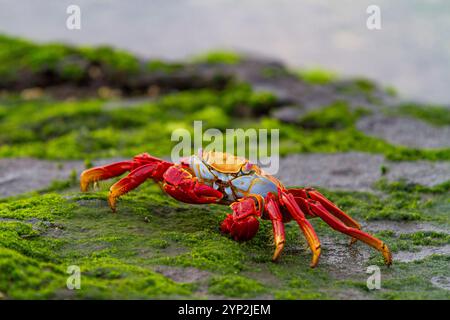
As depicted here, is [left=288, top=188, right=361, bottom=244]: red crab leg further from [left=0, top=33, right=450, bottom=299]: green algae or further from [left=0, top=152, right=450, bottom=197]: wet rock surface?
[left=0, top=152, right=450, bottom=197]: wet rock surface

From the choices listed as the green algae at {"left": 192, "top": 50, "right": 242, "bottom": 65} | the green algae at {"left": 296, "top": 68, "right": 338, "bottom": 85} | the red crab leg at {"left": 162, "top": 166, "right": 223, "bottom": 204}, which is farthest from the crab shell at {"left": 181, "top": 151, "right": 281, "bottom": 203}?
the green algae at {"left": 192, "top": 50, "right": 242, "bottom": 65}

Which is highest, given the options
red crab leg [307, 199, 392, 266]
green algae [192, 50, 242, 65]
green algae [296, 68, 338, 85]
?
green algae [192, 50, 242, 65]

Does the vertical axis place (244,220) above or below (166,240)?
above

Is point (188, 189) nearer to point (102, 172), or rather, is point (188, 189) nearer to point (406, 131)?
point (102, 172)

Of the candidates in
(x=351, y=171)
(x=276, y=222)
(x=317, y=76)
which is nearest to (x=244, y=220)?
(x=276, y=222)

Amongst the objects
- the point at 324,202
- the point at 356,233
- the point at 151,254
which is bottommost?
the point at 151,254
